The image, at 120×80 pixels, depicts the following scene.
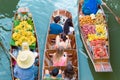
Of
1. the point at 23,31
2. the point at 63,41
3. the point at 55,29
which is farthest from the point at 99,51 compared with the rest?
the point at 23,31

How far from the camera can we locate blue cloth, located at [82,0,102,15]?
11375mm

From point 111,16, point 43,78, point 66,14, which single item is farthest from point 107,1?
point 43,78

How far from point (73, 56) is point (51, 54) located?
645 millimetres

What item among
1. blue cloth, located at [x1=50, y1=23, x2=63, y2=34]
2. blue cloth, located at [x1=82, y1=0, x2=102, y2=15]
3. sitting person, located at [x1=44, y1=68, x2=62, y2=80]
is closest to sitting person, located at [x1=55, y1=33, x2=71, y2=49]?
blue cloth, located at [x1=50, y1=23, x2=63, y2=34]

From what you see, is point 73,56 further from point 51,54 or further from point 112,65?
point 112,65

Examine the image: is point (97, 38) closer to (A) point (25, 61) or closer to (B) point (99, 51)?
(B) point (99, 51)

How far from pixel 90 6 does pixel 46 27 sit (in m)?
1.71

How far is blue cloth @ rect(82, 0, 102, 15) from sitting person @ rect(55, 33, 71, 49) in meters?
1.94

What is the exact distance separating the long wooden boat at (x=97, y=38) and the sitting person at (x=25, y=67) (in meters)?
1.90

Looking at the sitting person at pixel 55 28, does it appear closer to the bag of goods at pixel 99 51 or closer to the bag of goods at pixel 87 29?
the bag of goods at pixel 87 29

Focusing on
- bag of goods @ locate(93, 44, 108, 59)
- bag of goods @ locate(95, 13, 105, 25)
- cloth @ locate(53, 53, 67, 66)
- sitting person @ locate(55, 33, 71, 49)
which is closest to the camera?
cloth @ locate(53, 53, 67, 66)

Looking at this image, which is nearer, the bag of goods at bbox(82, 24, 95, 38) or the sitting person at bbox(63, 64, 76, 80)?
the sitting person at bbox(63, 64, 76, 80)

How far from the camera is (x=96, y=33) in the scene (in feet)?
34.1

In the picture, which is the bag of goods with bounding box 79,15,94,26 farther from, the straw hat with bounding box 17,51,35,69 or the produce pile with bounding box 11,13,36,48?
the straw hat with bounding box 17,51,35,69
